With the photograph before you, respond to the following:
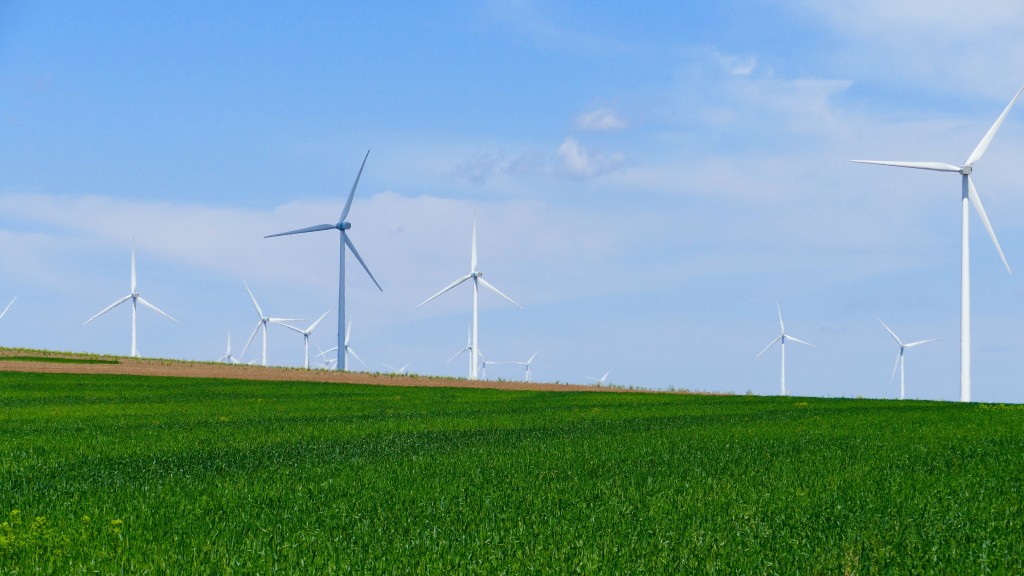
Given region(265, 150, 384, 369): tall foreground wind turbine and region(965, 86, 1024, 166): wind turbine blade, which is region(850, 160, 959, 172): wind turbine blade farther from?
region(265, 150, 384, 369): tall foreground wind turbine

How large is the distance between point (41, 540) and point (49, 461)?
9804mm

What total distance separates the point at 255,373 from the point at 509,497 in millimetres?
56882

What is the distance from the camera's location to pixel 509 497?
14.7 meters

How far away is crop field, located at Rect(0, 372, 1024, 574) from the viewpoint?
10.6m

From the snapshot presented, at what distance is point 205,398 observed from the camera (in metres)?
45.2

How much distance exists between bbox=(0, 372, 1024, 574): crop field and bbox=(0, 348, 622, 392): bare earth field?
31.9 meters

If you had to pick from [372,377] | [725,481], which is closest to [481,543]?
[725,481]

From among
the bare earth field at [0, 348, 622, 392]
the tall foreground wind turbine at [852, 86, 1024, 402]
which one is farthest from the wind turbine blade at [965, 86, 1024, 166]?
the bare earth field at [0, 348, 622, 392]

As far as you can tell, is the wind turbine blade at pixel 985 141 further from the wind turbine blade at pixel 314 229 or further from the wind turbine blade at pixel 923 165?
the wind turbine blade at pixel 314 229

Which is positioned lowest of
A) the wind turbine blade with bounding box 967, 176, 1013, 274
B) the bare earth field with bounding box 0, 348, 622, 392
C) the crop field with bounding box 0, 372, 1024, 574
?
the crop field with bounding box 0, 372, 1024, 574

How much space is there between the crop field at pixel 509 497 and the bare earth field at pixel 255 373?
105ft

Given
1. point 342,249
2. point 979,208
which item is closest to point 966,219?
point 979,208

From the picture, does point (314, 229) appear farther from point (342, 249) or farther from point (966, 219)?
point (966, 219)

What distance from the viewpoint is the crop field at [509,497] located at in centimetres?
1062
